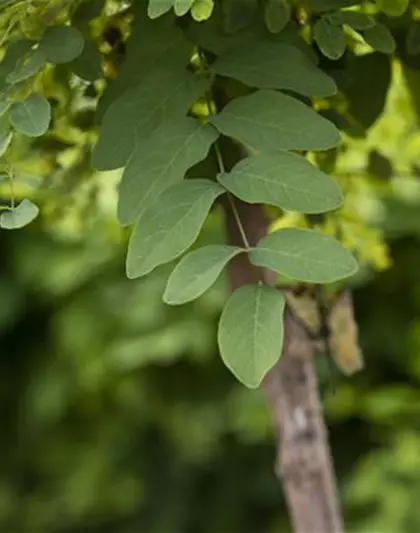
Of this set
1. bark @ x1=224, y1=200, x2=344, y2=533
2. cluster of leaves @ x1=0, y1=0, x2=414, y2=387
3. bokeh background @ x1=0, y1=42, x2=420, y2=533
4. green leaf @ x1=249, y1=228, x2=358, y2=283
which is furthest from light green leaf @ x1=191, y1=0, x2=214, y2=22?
bokeh background @ x1=0, y1=42, x2=420, y2=533

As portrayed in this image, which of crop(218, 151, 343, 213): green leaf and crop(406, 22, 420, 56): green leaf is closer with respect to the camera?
crop(218, 151, 343, 213): green leaf

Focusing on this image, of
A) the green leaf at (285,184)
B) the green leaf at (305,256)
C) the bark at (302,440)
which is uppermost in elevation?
the green leaf at (285,184)

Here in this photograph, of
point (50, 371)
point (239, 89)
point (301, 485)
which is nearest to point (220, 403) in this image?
point (50, 371)

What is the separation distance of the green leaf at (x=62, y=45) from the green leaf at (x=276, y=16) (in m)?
0.10

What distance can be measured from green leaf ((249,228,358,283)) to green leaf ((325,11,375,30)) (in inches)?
5.1

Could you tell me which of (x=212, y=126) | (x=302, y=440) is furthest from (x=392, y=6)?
(x=302, y=440)

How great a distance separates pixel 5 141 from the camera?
504 millimetres

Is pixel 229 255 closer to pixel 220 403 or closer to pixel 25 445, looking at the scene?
pixel 220 403

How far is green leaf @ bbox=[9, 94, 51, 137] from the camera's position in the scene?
51 centimetres

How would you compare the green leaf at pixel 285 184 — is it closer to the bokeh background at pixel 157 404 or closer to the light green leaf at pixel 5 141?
the light green leaf at pixel 5 141

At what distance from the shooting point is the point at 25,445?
2367 mm

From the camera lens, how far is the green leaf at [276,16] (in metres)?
0.56

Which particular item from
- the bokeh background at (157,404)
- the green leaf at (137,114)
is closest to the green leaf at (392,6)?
the green leaf at (137,114)

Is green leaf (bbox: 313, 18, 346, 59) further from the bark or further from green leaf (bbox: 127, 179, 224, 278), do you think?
the bark
